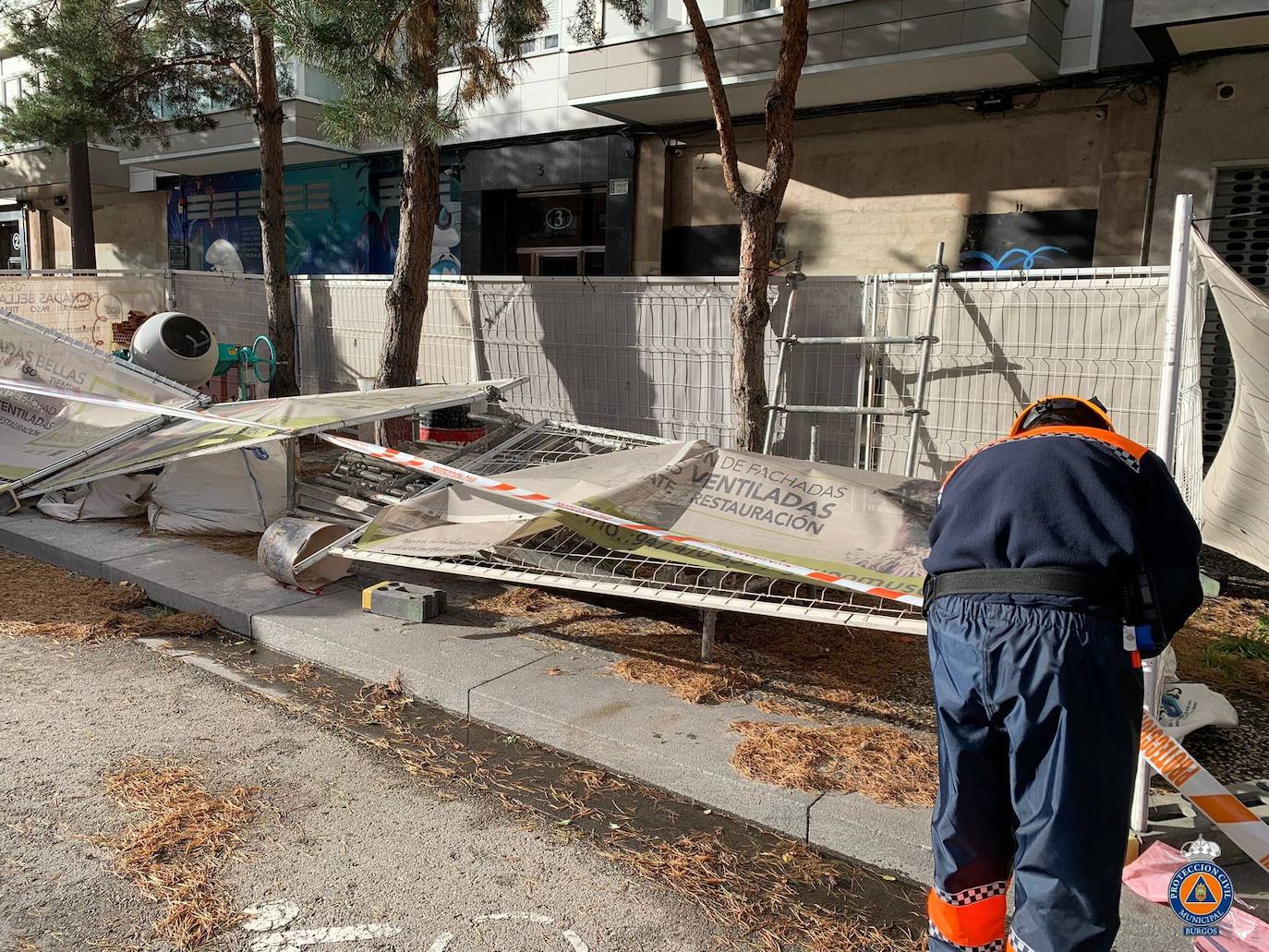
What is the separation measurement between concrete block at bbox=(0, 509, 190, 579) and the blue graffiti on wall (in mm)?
9198

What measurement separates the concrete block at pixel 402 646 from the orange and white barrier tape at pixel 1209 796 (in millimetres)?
2760

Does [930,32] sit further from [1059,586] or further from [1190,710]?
[1059,586]

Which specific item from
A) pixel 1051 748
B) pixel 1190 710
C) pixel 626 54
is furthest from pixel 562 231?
pixel 1051 748

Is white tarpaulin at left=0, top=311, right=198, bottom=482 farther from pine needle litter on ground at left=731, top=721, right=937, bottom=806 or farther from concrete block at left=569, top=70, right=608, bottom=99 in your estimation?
concrete block at left=569, top=70, right=608, bottom=99

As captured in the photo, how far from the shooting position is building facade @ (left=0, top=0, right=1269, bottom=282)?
31.8ft

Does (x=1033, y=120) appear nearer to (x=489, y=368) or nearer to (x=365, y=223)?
(x=489, y=368)

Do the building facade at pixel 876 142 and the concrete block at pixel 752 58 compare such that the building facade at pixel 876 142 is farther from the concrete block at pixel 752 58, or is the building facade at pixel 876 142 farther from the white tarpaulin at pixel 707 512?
the white tarpaulin at pixel 707 512

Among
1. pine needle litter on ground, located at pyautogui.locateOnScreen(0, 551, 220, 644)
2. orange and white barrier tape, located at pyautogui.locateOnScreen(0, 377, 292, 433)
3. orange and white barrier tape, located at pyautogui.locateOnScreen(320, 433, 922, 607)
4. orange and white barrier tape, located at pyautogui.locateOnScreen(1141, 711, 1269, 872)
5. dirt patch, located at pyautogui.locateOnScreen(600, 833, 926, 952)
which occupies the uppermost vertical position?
orange and white barrier tape, located at pyautogui.locateOnScreen(0, 377, 292, 433)

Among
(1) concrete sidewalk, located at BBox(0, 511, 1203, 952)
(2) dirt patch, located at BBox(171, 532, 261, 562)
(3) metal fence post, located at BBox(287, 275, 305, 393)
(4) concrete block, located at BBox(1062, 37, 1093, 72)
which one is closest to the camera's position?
(1) concrete sidewalk, located at BBox(0, 511, 1203, 952)

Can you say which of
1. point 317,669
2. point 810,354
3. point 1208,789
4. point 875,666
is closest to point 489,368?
point 810,354

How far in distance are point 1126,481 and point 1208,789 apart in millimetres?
1066

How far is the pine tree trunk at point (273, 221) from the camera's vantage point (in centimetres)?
1107

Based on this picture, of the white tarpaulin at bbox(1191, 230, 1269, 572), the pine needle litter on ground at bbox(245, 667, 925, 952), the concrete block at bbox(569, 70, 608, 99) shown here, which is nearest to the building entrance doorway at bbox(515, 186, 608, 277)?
the concrete block at bbox(569, 70, 608, 99)

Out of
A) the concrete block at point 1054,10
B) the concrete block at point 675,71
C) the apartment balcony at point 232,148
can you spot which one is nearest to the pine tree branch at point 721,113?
the concrete block at point 1054,10
